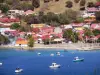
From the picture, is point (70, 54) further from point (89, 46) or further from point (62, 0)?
point (62, 0)

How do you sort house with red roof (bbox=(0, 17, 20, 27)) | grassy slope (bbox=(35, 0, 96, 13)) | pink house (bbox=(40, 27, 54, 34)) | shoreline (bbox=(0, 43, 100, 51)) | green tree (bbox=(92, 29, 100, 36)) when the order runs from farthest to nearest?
grassy slope (bbox=(35, 0, 96, 13)) → house with red roof (bbox=(0, 17, 20, 27)) → pink house (bbox=(40, 27, 54, 34)) → green tree (bbox=(92, 29, 100, 36)) → shoreline (bbox=(0, 43, 100, 51))

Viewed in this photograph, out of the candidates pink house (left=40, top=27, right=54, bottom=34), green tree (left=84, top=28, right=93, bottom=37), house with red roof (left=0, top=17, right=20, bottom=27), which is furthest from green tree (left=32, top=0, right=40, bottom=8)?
green tree (left=84, top=28, right=93, bottom=37)

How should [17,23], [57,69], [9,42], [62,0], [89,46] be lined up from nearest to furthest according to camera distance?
[57,69] < [89,46] < [9,42] < [17,23] < [62,0]

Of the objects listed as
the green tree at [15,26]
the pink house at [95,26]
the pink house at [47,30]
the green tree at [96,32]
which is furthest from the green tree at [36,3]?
the green tree at [96,32]

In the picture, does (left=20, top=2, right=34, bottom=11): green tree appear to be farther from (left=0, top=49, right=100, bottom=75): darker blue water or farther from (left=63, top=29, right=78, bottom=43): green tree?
(left=0, top=49, right=100, bottom=75): darker blue water

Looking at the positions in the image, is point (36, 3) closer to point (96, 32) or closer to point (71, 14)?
point (71, 14)

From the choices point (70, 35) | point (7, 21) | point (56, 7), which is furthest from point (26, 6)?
point (70, 35)

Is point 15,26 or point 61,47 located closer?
point 61,47

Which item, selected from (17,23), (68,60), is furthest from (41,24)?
(68,60)

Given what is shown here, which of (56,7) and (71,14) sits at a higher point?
(56,7)
